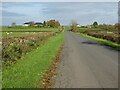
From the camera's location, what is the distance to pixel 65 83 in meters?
11.3

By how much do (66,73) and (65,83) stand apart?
2708mm

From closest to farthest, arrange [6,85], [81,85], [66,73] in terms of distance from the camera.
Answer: [6,85]
[81,85]
[66,73]

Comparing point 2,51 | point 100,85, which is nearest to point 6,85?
point 100,85

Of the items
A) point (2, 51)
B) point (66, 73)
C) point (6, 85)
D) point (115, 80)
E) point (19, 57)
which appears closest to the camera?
point (6, 85)

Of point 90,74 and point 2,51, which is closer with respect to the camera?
point 90,74

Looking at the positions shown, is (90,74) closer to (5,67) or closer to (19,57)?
(5,67)

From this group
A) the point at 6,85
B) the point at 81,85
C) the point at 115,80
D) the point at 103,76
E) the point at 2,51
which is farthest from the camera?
the point at 2,51

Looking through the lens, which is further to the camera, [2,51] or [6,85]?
[2,51]

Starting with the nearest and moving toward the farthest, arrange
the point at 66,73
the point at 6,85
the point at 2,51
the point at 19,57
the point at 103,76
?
the point at 6,85, the point at 103,76, the point at 66,73, the point at 2,51, the point at 19,57

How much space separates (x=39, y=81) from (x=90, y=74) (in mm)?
3328

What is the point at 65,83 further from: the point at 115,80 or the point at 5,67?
the point at 5,67

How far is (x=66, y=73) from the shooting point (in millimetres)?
13969

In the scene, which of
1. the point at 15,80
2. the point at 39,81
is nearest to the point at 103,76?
the point at 39,81

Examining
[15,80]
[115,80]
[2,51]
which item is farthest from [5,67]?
[115,80]
